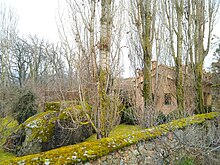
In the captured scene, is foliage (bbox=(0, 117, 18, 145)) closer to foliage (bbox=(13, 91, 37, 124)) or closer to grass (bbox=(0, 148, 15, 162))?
grass (bbox=(0, 148, 15, 162))

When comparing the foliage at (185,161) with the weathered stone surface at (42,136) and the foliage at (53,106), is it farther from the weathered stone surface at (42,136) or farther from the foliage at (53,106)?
the foliage at (53,106)

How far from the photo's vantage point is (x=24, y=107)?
938cm

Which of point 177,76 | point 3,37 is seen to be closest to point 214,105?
point 177,76

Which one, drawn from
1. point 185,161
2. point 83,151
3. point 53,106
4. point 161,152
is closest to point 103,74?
point 83,151

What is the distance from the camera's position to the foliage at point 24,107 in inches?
364

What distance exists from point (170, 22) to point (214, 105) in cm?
457

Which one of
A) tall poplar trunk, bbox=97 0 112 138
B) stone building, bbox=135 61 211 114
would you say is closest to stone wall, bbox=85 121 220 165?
tall poplar trunk, bbox=97 0 112 138

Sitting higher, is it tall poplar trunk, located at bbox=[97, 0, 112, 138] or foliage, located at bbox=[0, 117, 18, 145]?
tall poplar trunk, located at bbox=[97, 0, 112, 138]

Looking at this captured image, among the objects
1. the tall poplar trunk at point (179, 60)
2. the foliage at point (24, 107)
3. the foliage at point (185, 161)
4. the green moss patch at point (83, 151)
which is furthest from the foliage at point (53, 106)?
the foliage at point (185, 161)

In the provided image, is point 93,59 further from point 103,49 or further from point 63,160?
point 63,160

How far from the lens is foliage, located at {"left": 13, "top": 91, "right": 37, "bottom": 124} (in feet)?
30.3

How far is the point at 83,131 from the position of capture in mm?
7844

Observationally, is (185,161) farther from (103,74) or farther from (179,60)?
(179,60)

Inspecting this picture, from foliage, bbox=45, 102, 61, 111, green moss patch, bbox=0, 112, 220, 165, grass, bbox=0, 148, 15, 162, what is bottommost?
grass, bbox=0, 148, 15, 162
